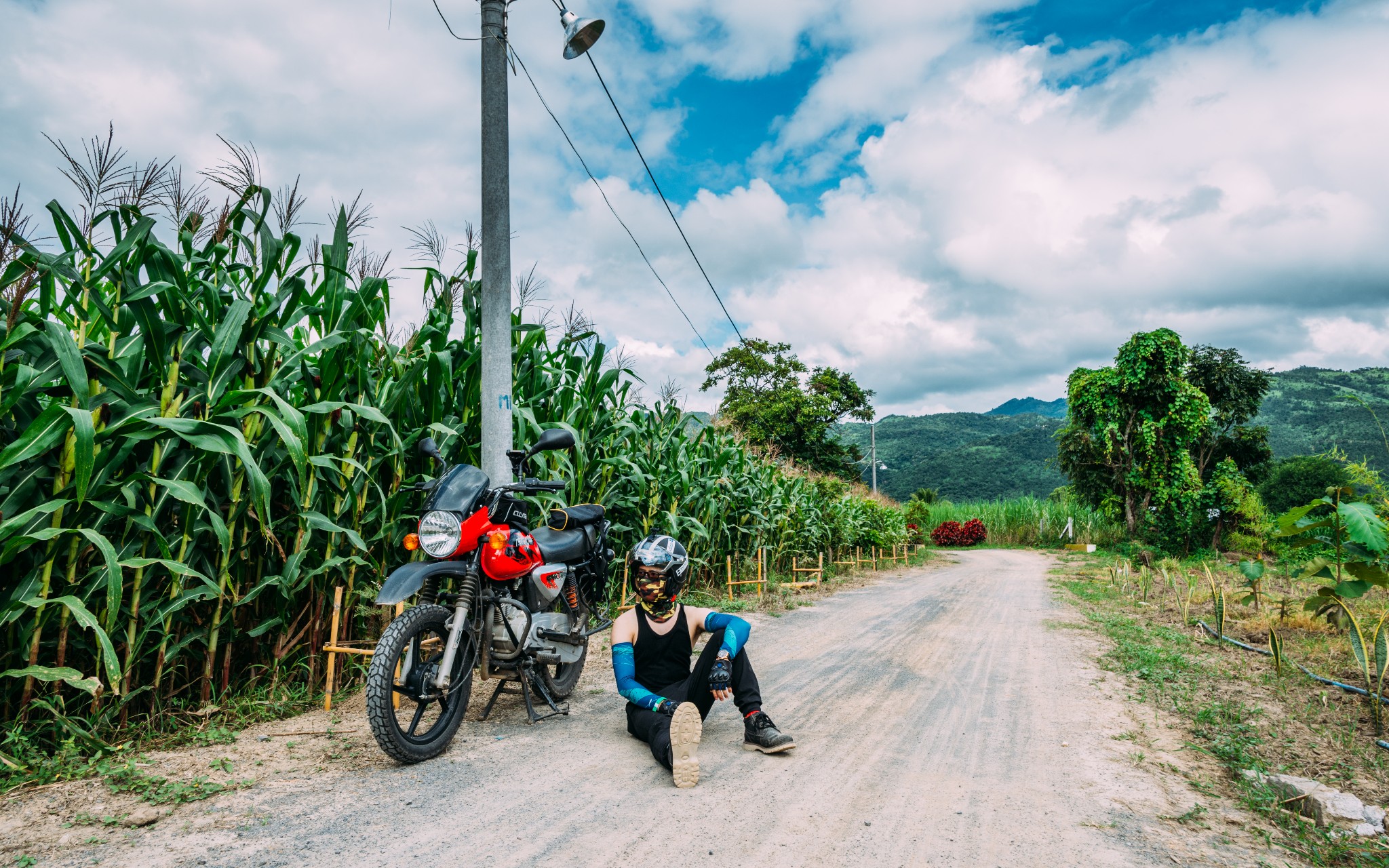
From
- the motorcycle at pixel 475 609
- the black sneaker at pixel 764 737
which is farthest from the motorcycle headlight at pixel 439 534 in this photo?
the black sneaker at pixel 764 737

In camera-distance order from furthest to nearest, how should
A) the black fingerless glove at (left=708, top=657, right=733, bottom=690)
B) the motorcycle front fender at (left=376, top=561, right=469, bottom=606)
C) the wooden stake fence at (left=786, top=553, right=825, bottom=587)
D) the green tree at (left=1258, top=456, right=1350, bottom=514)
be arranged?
1. the green tree at (left=1258, top=456, right=1350, bottom=514)
2. the wooden stake fence at (left=786, top=553, right=825, bottom=587)
3. the black fingerless glove at (left=708, top=657, right=733, bottom=690)
4. the motorcycle front fender at (left=376, top=561, right=469, bottom=606)

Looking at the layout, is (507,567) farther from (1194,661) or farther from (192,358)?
(1194,661)

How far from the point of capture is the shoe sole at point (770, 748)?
10.7 ft

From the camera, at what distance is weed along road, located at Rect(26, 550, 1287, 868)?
2.34 meters

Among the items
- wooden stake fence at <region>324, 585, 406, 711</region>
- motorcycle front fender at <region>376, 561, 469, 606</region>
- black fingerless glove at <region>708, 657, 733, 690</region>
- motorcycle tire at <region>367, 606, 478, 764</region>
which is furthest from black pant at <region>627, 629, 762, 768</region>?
wooden stake fence at <region>324, 585, 406, 711</region>

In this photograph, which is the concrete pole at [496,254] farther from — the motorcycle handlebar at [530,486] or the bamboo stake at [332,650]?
the bamboo stake at [332,650]

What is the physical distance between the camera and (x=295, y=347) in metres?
3.61

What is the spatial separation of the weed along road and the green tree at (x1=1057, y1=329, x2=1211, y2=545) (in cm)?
1841

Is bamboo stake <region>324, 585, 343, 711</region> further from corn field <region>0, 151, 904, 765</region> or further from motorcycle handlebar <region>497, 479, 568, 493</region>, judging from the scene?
motorcycle handlebar <region>497, 479, 568, 493</region>

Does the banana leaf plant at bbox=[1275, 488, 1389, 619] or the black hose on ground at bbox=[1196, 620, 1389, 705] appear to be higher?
the banana leaf plant at bbox=[1275, 488, 1389, 619]

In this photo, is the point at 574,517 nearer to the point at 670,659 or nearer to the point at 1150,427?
the point at 670,659

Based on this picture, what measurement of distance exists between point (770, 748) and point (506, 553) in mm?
1598

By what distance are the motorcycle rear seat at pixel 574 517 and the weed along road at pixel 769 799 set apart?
109 centimetres

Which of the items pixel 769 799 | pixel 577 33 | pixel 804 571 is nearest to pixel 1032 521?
pixel 804 571
